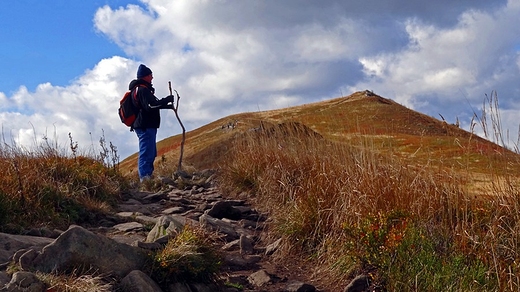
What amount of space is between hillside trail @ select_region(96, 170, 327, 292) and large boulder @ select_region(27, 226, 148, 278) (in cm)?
30

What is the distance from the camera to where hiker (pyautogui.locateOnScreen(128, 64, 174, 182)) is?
971 cm

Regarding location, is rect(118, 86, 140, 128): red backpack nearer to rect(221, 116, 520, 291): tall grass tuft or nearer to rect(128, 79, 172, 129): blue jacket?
rect(128, 79, 172, 129): blue jacket

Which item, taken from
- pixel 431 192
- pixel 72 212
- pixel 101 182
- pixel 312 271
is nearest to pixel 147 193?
pixel 101 182

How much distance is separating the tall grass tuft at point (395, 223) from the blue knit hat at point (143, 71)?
4.09m

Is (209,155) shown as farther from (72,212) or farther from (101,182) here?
(72,212)

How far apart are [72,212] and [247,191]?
121 inches

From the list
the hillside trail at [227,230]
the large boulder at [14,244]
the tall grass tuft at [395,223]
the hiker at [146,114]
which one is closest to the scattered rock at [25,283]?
the large boulder at [14,244]

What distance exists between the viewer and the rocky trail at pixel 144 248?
146 inches

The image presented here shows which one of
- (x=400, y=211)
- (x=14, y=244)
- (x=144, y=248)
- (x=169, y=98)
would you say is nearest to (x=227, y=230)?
(x=144, y=248)

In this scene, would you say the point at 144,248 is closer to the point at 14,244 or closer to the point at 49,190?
the point at 14,244

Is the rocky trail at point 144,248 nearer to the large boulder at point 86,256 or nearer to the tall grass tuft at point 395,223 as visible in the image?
the large boulder at point 86,256

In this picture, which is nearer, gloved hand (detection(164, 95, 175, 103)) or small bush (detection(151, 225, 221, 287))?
small bush (detection(151, 225, 221, 287))

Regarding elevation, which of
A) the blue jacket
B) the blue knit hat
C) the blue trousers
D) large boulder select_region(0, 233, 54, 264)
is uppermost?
the blue knit hat

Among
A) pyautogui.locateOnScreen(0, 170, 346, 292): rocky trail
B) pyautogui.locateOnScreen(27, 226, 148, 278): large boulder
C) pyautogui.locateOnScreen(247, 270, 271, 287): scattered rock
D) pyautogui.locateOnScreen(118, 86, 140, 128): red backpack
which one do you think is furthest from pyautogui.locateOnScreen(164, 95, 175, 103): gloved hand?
pyautogui.locateOnScreen(27, 226, 148, 278): large boulder
